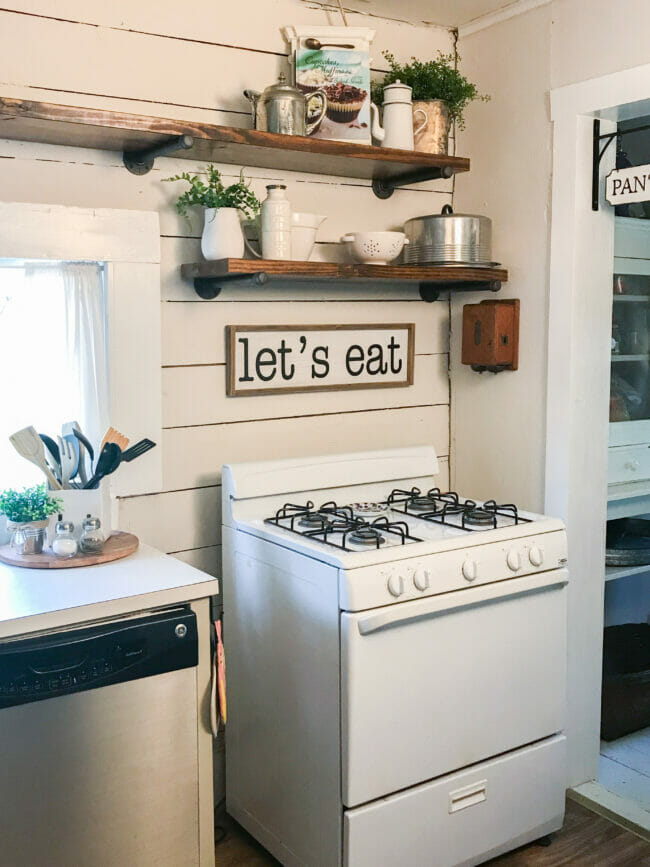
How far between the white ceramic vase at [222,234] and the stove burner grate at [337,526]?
2.35ft

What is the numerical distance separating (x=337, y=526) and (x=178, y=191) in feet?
3.34

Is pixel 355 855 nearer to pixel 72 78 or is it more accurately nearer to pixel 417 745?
pixel 417 745

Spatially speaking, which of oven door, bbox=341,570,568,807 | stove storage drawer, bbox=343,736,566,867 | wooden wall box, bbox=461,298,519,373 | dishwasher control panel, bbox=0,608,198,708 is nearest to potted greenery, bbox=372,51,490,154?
wooden wall box, bbox=461,298,519,373

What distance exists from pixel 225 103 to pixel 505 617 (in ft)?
5.29

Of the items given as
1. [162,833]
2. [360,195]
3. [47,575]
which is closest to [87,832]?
[162,833]

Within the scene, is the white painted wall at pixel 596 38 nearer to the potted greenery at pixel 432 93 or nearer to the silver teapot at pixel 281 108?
the potted greenery at pixel 432 93

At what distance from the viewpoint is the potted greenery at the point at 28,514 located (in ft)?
7.14

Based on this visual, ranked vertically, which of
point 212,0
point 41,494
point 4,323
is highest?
point 212,0

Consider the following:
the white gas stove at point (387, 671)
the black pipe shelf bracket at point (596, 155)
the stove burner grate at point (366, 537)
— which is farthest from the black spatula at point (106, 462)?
the black pipe shelf bracket at point (596, 155)

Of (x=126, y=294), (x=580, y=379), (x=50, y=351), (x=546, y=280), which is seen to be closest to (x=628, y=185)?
(x=546, y=280)

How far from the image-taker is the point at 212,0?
2537 mm

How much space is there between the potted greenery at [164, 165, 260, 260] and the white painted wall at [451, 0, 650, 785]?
924 mm

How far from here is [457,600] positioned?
228cm

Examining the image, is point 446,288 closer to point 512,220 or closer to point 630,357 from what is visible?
point 512,220
